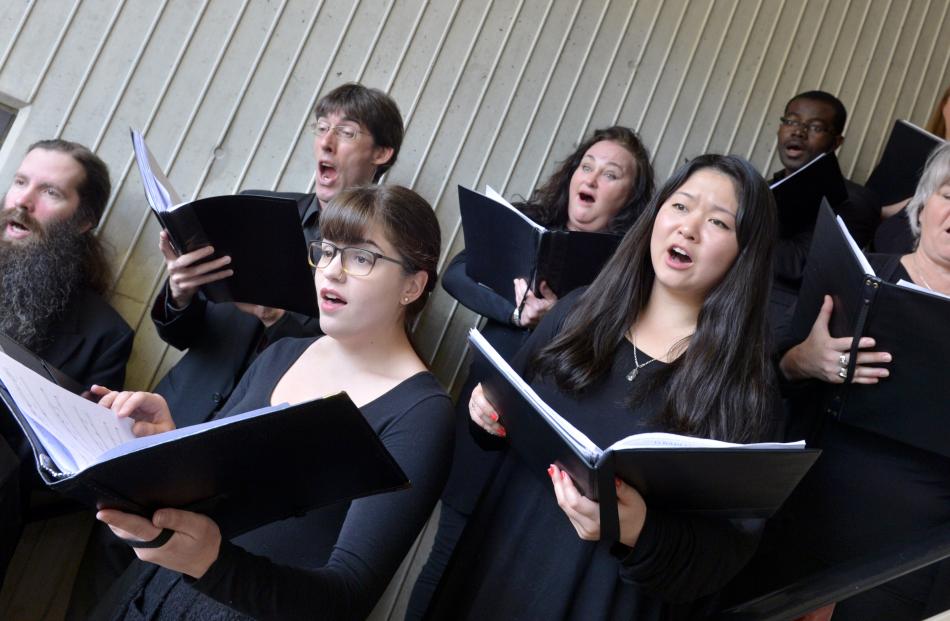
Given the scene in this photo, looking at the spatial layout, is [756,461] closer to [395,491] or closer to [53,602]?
[395,491]

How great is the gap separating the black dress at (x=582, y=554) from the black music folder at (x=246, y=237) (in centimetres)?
74

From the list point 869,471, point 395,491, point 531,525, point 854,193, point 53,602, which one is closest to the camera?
point 395,491

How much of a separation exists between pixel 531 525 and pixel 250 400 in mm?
596

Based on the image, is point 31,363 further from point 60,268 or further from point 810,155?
point 810,155

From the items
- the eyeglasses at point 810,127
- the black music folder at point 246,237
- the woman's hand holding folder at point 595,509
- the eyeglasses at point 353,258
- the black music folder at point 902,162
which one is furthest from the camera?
the eyeglasses at point 810,127

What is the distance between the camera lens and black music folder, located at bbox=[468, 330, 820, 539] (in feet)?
4.71

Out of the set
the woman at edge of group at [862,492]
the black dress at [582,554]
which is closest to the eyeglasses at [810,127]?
the woman at edge of group at [862,492]

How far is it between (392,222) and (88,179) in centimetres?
125

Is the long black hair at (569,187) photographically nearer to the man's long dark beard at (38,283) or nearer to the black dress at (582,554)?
the black dress at (582,554)

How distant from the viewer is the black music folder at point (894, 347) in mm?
2000

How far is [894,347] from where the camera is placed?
6.77 ft

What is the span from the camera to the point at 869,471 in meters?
2.20

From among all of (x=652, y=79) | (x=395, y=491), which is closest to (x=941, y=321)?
(x=395, y=491)

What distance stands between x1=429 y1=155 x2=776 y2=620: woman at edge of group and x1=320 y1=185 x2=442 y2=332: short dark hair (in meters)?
0.28
